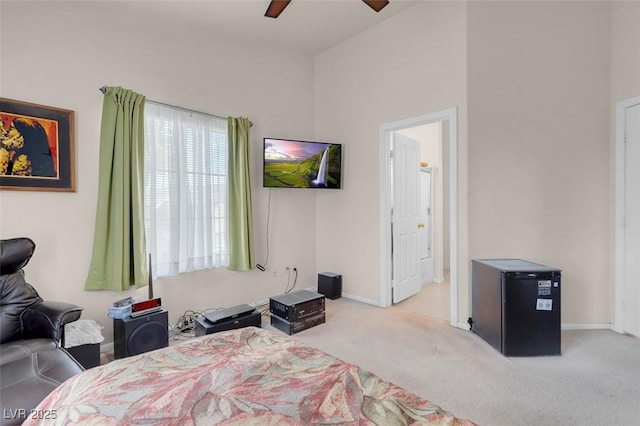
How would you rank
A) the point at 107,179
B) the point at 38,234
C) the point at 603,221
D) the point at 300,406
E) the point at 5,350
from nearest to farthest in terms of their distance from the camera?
1. the point at 300,406
2. the point at 5,350
3. the point at 38,234
4. the point at 107,179
5. the point at 603,221

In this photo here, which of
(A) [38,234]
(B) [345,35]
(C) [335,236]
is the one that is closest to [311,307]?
(C) [335,236]

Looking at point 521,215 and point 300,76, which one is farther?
point 300,76

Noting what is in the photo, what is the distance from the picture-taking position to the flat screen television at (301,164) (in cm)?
349

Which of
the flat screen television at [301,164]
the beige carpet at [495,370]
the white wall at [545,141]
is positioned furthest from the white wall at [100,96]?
the white wall at [545,141]

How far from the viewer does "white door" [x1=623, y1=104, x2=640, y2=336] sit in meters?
2.71

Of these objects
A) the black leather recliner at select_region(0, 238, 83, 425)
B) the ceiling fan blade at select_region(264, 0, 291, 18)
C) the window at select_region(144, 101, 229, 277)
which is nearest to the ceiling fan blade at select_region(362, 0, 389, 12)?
the ceiling fan blade at select_region(264, 0, 291, 18)

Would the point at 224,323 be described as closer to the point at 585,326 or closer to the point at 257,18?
the point at 257,18

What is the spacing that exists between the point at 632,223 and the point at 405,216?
6.82ft

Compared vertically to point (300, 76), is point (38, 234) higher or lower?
lower

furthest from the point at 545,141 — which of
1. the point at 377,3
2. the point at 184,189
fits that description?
the point at 184,189

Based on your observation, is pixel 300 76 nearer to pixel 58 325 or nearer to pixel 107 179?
pixel 107 179

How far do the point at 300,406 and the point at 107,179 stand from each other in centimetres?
260

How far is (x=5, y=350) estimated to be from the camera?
1.64 m

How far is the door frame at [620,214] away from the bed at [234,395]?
3.12 metres
